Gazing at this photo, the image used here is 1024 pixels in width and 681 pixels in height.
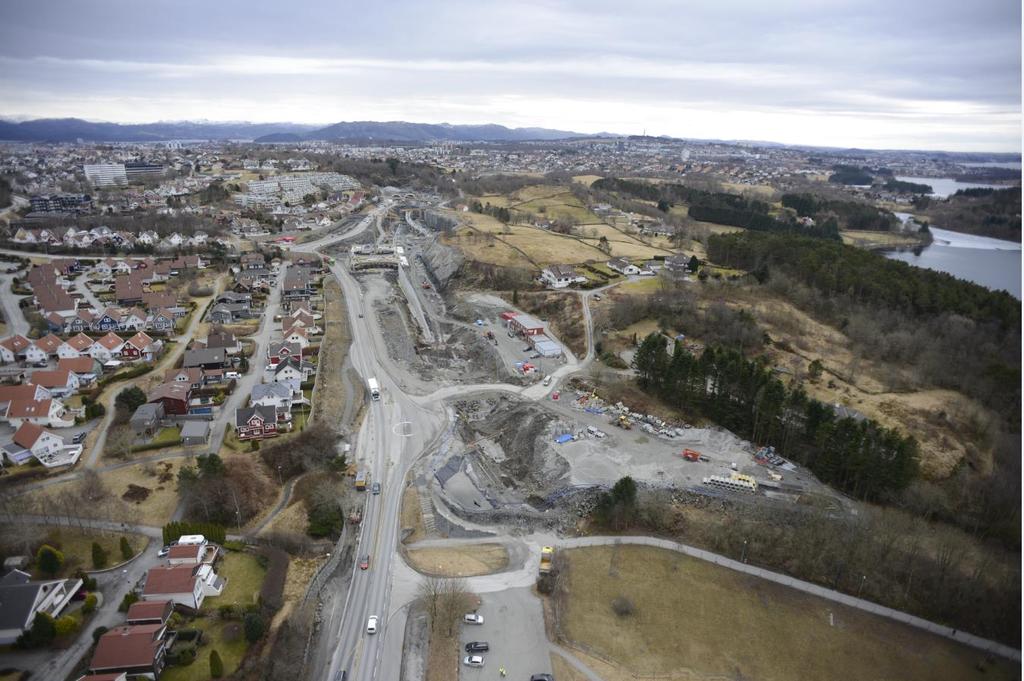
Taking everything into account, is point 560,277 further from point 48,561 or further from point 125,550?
point 48,561

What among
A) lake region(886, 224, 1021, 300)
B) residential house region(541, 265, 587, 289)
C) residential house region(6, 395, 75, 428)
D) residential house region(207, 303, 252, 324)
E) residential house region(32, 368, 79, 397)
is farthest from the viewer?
residential house region(541, 265, 587, 289)

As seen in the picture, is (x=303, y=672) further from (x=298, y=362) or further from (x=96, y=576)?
(x=298, y=362)

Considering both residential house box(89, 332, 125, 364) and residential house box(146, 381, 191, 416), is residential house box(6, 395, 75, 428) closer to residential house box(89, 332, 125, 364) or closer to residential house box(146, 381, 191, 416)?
residential house box(146, 381, 191, 416)

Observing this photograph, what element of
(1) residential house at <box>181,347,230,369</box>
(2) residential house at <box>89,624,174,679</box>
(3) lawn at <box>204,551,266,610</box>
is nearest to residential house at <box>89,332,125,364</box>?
(1) residential house at <box>181,347,230,369</box>

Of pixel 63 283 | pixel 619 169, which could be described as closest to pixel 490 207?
pixel 63 283

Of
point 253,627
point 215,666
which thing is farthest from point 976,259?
point 215,666

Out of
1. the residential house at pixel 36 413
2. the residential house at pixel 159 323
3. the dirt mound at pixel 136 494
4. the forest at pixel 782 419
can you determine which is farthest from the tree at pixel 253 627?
the residential house at pixel 159 323
